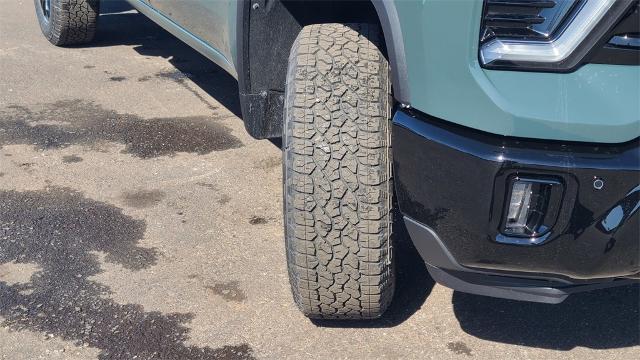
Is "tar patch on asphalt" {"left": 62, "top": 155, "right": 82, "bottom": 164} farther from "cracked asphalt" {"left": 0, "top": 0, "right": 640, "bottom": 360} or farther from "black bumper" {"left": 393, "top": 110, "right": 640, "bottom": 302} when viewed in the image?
"black bumper" {"left": 393, "top": 110, "right": 640, "bottom": 302}

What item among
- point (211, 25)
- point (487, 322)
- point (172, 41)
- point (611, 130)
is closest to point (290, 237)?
point (487, 322)

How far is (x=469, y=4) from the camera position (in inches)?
87.2

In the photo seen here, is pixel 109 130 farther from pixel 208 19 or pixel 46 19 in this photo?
pixel 46 19

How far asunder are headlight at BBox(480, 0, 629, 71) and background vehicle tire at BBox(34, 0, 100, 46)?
14.4 feet

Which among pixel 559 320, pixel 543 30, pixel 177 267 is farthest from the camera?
pixel 177 267

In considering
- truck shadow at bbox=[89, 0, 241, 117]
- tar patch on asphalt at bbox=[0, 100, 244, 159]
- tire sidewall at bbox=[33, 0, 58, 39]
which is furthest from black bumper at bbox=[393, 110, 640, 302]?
tire sidewall at bbox=[33, 0, 58, 39]

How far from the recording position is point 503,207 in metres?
2.30

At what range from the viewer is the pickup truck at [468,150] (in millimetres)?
2201

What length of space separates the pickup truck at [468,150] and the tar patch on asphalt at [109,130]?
5.97 feet

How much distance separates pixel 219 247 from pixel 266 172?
80 centimetres

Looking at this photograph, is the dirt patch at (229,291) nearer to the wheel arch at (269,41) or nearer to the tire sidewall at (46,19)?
the wheel arch at (269,41)

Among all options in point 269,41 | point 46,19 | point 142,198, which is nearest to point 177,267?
point 142,198

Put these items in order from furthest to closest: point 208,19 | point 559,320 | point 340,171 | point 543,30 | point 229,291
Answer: point 208,19, point 229,291, point 559,320, point 340,171, point 543,30

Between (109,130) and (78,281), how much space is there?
165 centimetres
